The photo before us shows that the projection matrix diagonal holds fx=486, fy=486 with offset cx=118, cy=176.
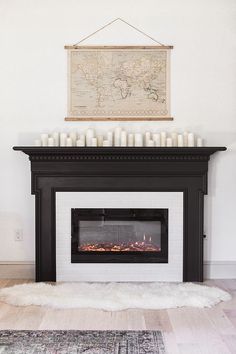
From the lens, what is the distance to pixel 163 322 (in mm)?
3076

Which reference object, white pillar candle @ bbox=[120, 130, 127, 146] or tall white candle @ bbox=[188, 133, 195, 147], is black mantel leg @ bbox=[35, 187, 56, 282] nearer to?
white pillar candle @ bbox=[120, 130, 127, 146]

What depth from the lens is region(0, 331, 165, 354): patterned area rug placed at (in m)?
2.61

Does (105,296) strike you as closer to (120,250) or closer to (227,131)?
(120,250)

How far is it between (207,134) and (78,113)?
114cm

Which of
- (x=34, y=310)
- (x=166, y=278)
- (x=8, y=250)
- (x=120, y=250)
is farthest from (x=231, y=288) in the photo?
(x=8, y=250)

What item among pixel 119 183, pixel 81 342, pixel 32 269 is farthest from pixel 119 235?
pixel 81 342

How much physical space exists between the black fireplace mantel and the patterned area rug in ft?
4.32

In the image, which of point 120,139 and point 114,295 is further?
point 120,139

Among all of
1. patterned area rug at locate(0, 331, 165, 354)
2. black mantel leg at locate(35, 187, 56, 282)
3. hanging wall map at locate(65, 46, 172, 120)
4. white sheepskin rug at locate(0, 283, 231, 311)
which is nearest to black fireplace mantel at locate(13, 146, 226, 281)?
black mantel leg at locate(35, 187, 56, 282)

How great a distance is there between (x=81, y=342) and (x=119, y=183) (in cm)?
168

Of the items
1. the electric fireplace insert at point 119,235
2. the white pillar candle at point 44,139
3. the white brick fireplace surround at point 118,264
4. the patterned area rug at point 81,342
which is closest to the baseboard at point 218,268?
the white brick fireplace surround at point 118,264

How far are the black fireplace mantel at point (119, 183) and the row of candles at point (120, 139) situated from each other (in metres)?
0.12

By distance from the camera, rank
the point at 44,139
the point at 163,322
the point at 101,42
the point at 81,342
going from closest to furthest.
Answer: the point at 81,342 < the point at 163,322 < the point at 44,139 < the point at 101,42

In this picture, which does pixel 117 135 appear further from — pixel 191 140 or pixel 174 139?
pixel 191 140
